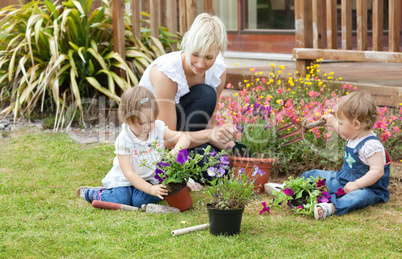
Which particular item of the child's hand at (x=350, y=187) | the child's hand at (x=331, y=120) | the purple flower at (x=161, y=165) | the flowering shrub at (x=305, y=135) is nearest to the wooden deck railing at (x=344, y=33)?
the flowering shrub at (x=305, y=135)

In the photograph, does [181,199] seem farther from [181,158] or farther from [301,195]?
[301,195]

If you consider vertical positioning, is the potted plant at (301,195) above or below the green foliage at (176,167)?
below

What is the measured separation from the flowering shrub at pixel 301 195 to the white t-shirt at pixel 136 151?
31.7 inches

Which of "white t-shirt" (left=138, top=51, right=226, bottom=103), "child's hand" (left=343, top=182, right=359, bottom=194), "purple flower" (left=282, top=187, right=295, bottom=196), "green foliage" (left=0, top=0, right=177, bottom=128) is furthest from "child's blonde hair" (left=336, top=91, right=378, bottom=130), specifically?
"green foliage" (left=0, top=0, right=177, bottom=128)

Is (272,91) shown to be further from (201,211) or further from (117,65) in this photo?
(117,65)

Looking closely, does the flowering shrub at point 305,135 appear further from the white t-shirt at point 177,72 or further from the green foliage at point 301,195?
the green foliage at point 301,195

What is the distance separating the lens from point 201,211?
3.13m

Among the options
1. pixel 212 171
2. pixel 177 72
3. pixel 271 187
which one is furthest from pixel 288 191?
pixel 177 72

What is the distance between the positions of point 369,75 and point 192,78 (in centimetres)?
275

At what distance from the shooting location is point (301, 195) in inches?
118

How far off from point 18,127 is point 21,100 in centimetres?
33

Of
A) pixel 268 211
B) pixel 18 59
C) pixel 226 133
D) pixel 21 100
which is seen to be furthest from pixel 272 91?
pixel 18 59

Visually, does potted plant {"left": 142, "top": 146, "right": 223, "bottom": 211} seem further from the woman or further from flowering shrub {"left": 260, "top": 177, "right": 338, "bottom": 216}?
the woman

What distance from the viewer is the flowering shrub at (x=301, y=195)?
2.97m
